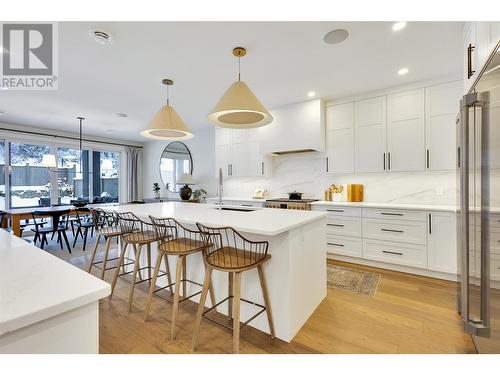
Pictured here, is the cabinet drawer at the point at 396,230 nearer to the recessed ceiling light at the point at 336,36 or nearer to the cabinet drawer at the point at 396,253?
the cabinet drawer at the point at 396,253

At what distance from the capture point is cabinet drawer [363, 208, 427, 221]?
3.00 meters

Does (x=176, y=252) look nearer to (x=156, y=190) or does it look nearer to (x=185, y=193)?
(x=185, y=193)

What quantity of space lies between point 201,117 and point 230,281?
13.0ft

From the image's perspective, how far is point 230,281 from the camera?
1.95 meters

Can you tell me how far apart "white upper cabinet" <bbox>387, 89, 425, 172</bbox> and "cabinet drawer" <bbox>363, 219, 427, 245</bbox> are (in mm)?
805

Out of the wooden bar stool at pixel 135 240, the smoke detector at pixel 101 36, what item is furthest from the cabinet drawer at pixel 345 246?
the smoke detector at pixel 101 36

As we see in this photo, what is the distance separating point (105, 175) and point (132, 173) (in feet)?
2.37

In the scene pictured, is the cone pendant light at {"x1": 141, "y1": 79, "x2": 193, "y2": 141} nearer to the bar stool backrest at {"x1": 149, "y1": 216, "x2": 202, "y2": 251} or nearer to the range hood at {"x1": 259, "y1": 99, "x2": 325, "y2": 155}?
the bar stool backrest at {"x1": 149, "y1": 216, "x2": 202, "y2": 251}

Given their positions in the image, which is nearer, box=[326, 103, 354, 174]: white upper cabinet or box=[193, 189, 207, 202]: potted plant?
box=[326, 103, 354, 174]: white upper cabinet

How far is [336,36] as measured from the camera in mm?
2240

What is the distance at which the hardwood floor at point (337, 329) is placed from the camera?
176 cm

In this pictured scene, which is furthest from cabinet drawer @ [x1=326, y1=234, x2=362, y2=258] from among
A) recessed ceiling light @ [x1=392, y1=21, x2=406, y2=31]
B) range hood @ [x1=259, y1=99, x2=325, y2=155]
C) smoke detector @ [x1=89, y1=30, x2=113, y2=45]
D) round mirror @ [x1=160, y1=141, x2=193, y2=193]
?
round mirror @ [x1=160, y1=141, x2=193, y2=193]

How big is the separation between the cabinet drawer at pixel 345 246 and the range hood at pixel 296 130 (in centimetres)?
152

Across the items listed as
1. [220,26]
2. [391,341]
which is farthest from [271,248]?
[220,26]
